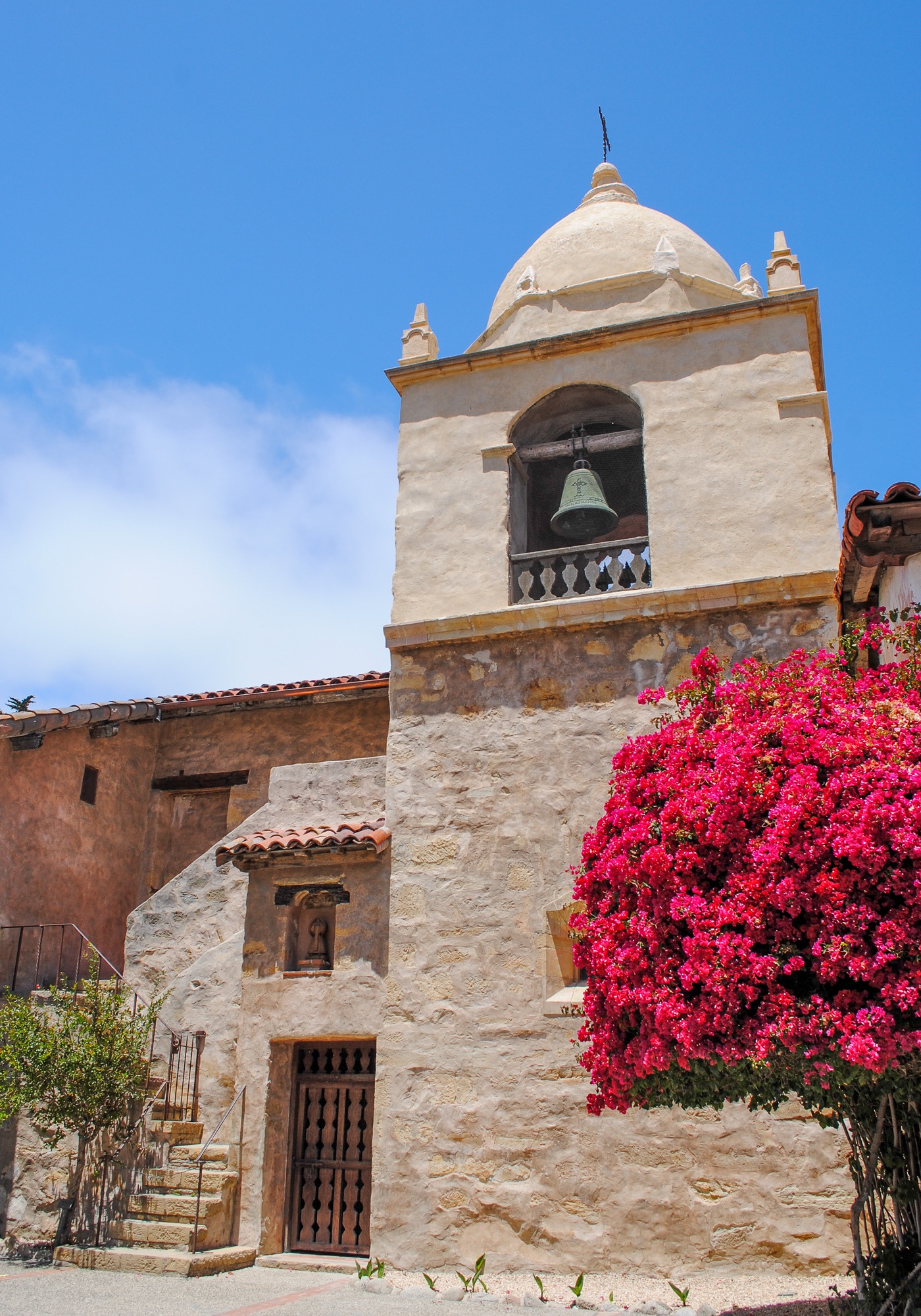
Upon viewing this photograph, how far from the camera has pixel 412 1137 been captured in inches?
374

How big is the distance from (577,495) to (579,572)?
924 mm

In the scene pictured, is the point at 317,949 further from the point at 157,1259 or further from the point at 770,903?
the point at 770,903

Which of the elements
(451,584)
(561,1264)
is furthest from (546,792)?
(561,1264)

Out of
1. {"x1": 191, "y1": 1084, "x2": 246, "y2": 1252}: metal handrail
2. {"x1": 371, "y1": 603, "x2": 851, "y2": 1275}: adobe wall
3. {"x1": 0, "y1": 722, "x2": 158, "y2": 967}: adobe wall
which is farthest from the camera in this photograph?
{"x1": 0, "y1": 722, "x2": 158, "y2": 967}: adobe wall

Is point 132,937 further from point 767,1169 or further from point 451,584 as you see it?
point 767,1169

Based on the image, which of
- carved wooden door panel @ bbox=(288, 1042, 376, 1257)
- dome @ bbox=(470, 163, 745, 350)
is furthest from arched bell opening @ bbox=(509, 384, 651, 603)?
carved wooden door panel @ bbox=(288, 1042, 376, 1257)

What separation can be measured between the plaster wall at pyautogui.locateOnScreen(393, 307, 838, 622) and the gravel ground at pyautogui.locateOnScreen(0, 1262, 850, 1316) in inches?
237

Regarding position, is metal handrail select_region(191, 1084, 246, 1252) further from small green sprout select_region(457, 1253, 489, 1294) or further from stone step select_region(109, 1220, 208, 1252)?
small green sprout select_region(457, 1253, 489, 1294)

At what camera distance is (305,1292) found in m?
8.52

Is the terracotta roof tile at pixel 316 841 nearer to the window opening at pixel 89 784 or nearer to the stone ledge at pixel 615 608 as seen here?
the stone ledge at pixel 615 608

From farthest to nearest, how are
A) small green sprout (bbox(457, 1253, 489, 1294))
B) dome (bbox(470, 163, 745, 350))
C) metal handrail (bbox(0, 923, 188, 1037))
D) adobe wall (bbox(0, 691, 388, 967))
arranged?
adobe wall (bbox(0, 691, 388, 967)) → metal handrail (bbox(0, 923, 188, 1037)) → dome (bbox(470, 163, 745, 350)) → small green sprout (bbox(457, 1253, 489, 1294))

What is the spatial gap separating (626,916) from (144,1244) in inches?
251

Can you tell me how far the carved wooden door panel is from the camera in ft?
32.6


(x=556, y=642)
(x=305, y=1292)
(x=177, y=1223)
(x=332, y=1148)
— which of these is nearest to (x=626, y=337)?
(x=556, y=642)
